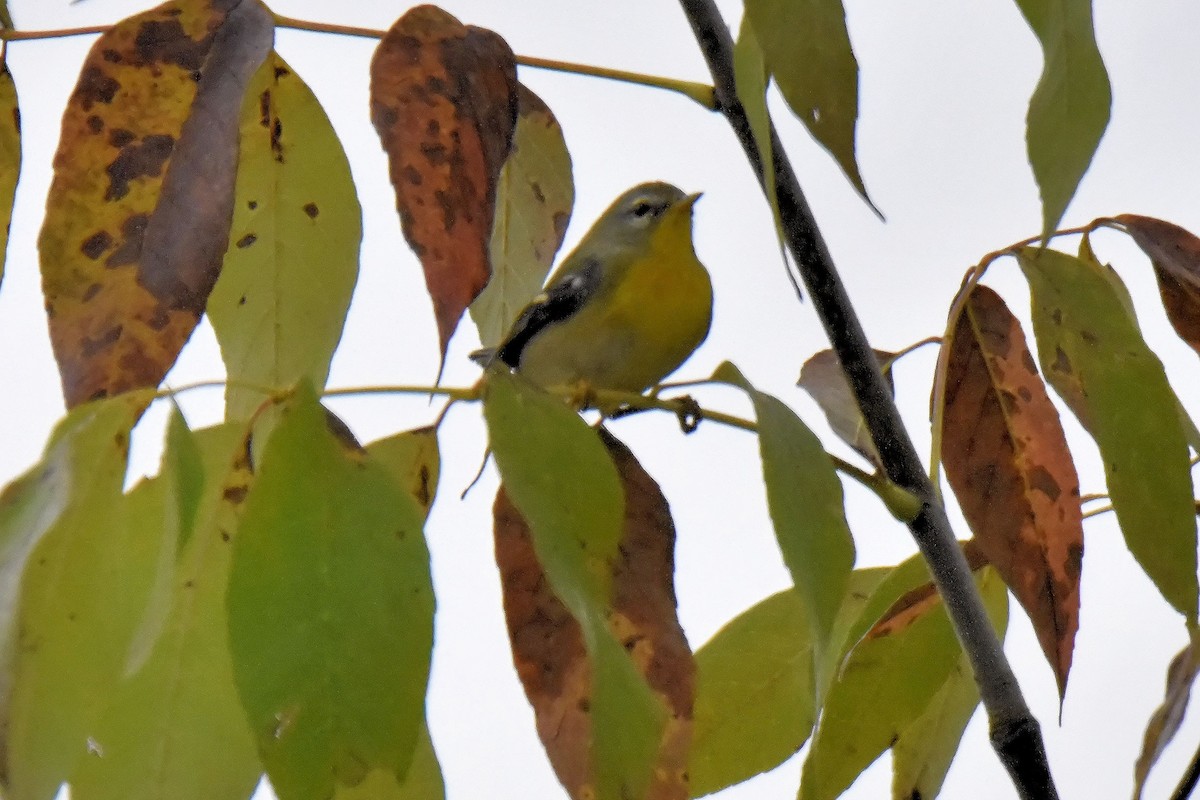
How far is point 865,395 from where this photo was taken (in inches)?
25.7

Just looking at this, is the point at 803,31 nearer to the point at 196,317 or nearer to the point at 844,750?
the point at 196,317

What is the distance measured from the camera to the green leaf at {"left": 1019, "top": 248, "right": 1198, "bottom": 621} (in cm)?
60

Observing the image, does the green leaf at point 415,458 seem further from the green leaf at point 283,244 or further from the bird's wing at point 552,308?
the bird's wing at point 552,308

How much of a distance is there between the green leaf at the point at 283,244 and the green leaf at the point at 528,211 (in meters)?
0.14

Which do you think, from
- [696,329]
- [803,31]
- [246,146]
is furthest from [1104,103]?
[696,329]

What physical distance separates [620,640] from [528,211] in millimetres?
288

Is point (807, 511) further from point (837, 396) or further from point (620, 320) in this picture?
point (620, 320)

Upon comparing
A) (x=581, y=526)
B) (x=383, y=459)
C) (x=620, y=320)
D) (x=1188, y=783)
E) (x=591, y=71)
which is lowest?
(x=1188, y=783)

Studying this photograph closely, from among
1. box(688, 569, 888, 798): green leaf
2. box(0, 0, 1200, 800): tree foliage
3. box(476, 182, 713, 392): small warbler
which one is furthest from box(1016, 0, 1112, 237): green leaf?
box(476, 182, 713, 392): small warbler

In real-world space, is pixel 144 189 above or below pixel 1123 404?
above

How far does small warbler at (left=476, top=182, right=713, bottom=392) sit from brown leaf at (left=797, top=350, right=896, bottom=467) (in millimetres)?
467

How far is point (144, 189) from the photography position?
53 centimetres

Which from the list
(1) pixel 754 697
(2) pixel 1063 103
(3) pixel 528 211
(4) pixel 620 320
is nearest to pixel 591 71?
(3) pixel 528 211

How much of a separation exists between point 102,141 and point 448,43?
0.14 metres
